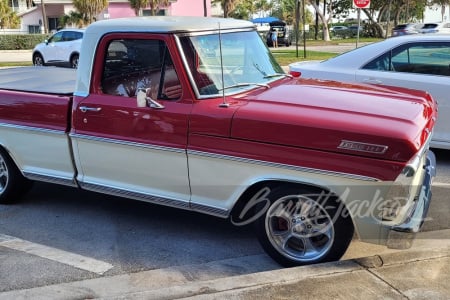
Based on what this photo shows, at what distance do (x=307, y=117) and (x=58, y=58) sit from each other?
56.4ft

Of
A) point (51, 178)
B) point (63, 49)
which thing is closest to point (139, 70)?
point (51, 178)

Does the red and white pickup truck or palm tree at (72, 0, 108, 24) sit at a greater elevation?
palm tree at (72, 0, 108, 24)

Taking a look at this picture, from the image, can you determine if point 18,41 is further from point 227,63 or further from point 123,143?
point 227,63

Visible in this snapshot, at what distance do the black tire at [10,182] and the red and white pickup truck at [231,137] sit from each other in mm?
169

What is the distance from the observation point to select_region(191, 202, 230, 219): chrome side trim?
13.1 feet

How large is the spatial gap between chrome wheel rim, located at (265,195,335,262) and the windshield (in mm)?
1020

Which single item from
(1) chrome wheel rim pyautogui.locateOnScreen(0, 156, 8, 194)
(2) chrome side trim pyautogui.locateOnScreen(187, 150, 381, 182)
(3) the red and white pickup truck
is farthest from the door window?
(1) chrome wheel rim pyautogui.locateOnScreen(0, 156, 8, 194)

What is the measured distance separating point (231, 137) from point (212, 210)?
649 millimetres

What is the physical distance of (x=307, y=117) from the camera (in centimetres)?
358

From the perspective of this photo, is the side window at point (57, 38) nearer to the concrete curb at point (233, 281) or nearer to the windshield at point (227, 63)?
the windshield at point (227, 63)

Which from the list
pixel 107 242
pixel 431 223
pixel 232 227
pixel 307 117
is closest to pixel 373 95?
pixel 307 117

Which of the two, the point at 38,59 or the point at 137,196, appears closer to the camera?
the point at 137,196

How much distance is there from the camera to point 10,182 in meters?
5.21

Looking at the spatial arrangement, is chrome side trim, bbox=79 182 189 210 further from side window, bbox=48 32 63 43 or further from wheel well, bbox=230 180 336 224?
side window, bbox=48 32 63 43
